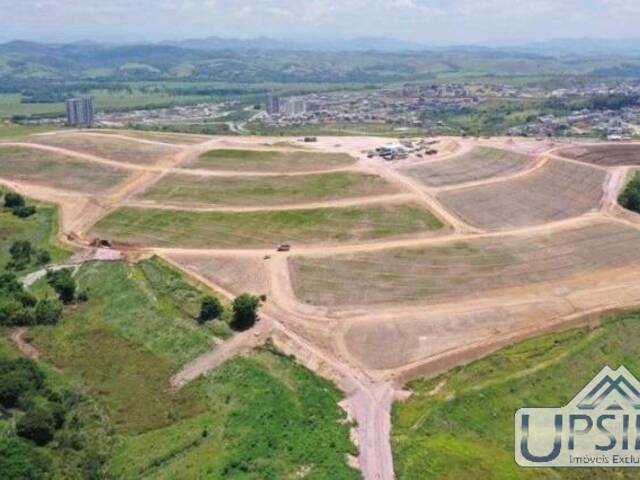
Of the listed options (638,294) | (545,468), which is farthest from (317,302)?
(638,294)

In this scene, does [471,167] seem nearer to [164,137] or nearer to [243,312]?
[164,137]

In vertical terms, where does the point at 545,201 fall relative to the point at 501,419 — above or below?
above

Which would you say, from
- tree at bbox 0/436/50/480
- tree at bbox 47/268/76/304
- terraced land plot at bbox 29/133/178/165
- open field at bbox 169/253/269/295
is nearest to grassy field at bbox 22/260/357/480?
tree at bbox 47/268/76/304

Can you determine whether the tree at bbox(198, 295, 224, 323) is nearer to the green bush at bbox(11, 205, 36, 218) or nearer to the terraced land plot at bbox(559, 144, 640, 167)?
the green bush at bbox(11, 205, 36, 218)

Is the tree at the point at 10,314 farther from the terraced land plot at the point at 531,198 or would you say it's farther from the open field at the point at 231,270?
the terraced land plot at the point at 531,198

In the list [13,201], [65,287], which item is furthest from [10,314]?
[13,201]

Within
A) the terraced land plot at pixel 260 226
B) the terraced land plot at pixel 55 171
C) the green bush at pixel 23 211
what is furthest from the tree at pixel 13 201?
the terraced land plot at pixel 260 226

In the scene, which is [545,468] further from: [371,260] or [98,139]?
[98,139]
